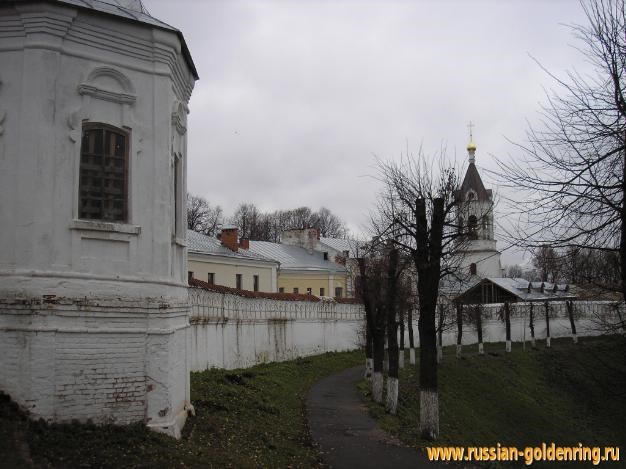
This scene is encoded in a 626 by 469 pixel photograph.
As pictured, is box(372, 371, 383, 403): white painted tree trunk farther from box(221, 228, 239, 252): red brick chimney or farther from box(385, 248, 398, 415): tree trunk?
box(221, 228, 239, 252): red brick chimney

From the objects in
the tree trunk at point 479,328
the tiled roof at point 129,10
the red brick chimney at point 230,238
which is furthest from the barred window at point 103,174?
the red brick chimney at point 230,238

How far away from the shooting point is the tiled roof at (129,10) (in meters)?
9.51

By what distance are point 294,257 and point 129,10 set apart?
40.9 metres

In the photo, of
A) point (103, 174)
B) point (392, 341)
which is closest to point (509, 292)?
point (392, 341)

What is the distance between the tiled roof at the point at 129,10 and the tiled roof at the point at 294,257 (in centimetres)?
3738

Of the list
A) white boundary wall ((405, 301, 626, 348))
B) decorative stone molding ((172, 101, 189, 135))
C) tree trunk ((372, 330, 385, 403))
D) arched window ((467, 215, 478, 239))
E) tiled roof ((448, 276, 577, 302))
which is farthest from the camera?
tiled roof ((448, 276, 577, 302))

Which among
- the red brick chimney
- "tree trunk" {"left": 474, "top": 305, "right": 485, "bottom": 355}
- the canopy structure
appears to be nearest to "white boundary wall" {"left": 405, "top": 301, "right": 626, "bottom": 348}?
the canopy structure

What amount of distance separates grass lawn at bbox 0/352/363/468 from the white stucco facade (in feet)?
1.30

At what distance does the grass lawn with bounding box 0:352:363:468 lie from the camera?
25.7 feet

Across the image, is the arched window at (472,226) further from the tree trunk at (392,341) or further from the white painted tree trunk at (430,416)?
the white painted tree trunk at (430,416)

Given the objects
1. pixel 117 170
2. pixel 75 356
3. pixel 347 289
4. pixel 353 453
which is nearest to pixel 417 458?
pixel 353 453

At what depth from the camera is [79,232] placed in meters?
9.14

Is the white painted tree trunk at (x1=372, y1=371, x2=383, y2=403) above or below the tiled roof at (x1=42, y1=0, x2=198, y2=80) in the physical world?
below

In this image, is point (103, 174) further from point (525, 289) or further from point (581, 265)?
point (525, 289)
